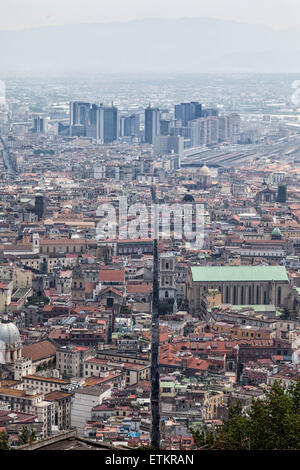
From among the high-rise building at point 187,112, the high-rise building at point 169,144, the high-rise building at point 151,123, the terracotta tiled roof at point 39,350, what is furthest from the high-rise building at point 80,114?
the terracotta tiled roof at point 39,350

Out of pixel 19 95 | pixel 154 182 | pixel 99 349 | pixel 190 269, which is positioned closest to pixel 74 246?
pixel 190 269

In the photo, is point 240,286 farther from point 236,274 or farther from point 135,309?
point 135,309

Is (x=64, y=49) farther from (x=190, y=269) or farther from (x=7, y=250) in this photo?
(x=190, y=269)

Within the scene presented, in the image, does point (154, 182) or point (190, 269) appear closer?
point (190, 269)

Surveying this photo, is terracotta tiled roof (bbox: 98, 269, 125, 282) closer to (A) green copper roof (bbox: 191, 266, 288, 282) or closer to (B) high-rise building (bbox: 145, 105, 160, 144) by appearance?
(A) green copper roof (bbox: 191, 266, 288, 282)

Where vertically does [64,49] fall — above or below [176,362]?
above

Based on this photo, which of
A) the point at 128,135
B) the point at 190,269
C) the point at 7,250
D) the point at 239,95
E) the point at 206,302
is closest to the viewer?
the point at 206,302
